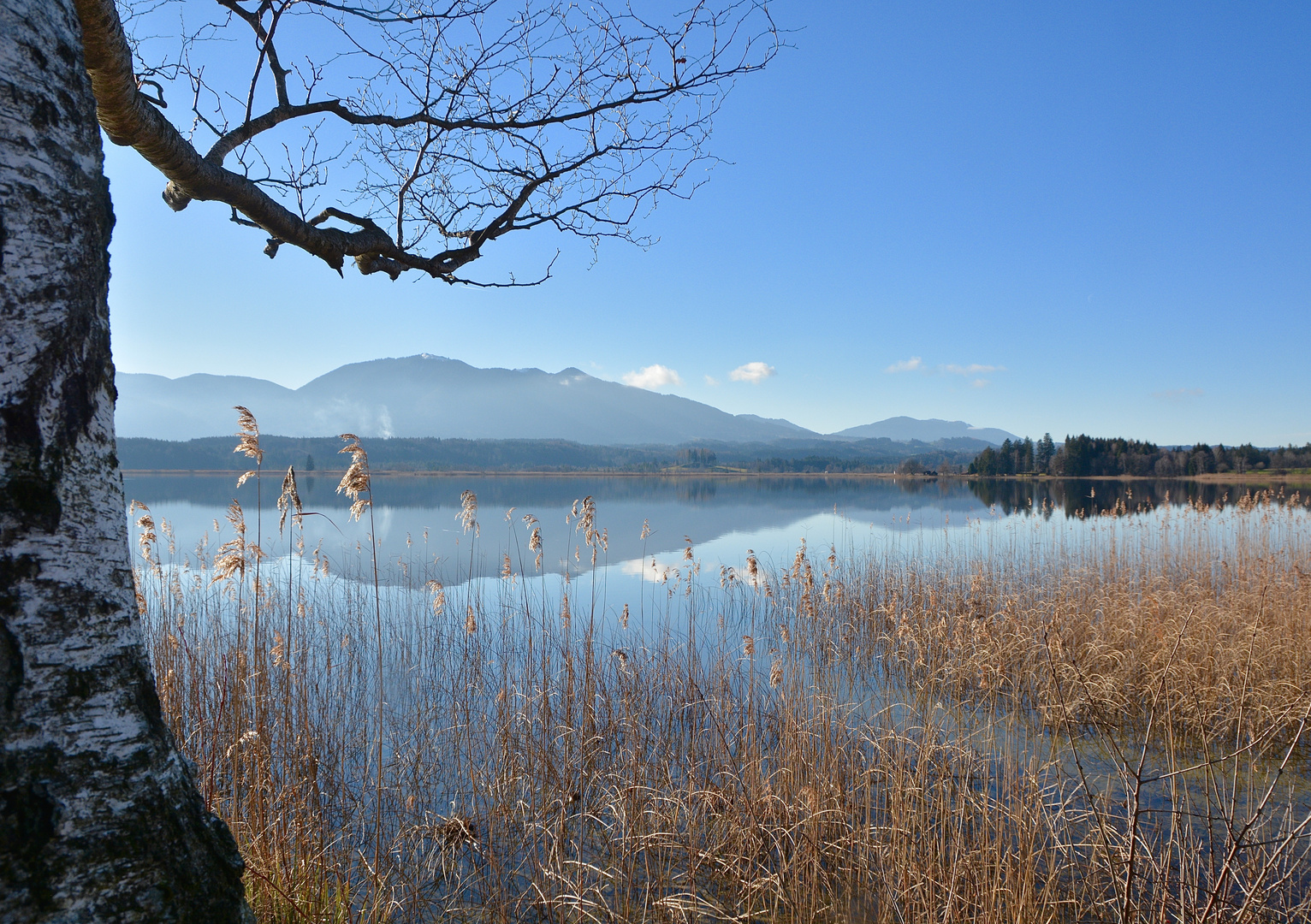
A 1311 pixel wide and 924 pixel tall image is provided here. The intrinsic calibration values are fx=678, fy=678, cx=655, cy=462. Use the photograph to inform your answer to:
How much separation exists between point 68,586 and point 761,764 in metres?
4.21

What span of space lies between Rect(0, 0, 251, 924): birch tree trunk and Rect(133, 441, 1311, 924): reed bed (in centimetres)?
170

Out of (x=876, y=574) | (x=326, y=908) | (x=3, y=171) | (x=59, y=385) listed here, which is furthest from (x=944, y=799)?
(x=876, y=574)

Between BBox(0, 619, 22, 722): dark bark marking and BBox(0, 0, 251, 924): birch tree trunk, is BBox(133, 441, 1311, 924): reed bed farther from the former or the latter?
BBox(0, 619, 22, 722): dark bark marking

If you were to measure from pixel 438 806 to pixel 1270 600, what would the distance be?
9.16 meters

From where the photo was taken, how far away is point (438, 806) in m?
4.60

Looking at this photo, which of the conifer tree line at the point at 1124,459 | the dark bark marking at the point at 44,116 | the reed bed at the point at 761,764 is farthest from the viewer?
the conifer tree line at the point at 1124,459

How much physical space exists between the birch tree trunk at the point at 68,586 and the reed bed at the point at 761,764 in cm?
170

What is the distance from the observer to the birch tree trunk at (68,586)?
3.75ft

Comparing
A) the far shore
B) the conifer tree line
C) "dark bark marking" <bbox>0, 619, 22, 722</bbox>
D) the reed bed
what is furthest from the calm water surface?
the conifer tree line

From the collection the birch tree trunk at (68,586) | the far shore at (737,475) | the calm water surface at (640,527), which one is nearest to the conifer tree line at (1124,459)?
the far shore at (737,475)

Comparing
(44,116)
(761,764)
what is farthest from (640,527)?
(44,116)

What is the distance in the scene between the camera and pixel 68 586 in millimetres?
1232

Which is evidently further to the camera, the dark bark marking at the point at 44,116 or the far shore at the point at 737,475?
the far shore at the point at 737,475

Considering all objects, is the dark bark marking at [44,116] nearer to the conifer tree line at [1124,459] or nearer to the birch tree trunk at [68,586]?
the birch tree trunk at [68,586]
